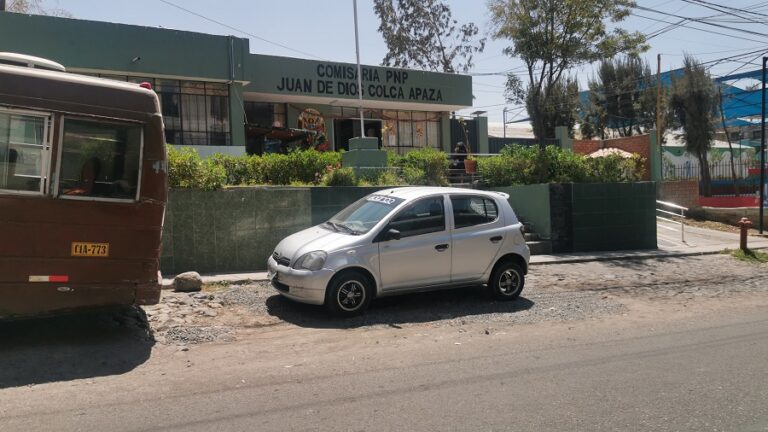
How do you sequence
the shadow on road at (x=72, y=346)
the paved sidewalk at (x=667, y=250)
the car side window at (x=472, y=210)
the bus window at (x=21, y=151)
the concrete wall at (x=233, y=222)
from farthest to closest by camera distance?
the concrete wall at (x=233, y=222), the paved sidewalk at (x=667, y=250), the car side window at (x=472, y=210), the bus window at (x=21, y=151), the shadow on road at (x=72, y=346)

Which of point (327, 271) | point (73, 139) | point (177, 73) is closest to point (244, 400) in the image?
point (327, 271)

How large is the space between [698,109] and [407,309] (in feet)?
74.1

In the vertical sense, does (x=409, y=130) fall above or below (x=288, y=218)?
above

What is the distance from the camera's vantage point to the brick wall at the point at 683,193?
21.8 meters

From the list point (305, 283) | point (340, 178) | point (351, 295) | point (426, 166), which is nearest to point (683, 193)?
point (426, 166)

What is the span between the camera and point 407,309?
847 cm

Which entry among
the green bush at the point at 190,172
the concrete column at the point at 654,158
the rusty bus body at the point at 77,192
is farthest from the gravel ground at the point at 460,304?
the concrete column at the point at 654,158

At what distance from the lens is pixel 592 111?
124 ft

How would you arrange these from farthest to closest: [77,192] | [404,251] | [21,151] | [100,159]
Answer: [404,251]
[100,159]
[77,192]
[21,151]

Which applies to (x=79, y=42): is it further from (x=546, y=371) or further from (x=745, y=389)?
(x=745, y=389)

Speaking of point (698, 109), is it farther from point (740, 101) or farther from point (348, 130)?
point (348, 130)

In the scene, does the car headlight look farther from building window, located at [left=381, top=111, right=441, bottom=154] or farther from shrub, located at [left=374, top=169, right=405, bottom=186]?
building window, located at [left=381, top=111, right=441, bottom=154]

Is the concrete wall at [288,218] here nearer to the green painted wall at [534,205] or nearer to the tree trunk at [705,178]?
the green painted wall at [534,205]

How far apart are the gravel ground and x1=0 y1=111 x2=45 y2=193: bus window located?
7.31 feet
